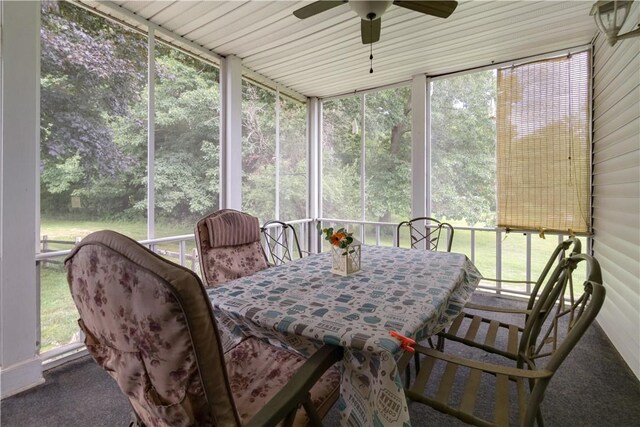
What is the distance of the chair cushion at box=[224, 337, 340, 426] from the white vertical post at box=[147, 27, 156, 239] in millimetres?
1820

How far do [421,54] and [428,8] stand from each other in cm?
163

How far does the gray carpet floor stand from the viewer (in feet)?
5.36

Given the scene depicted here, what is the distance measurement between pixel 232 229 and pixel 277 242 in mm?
1083

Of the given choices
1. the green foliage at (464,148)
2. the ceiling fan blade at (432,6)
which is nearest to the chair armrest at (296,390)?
the ceiling fan blade at (432,6)

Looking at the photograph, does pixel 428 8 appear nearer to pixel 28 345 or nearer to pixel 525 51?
pixel 525 51

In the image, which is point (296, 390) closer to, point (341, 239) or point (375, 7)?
point (341, 239)

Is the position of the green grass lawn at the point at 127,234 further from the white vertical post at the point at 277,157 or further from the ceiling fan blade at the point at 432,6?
the ceiling fan blade at the point at 432,6

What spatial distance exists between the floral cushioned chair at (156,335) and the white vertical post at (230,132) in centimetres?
267

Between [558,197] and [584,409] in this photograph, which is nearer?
[584,409]

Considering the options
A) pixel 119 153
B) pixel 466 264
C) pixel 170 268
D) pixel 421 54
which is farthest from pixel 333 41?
pixel 170 268

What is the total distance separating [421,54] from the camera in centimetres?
329

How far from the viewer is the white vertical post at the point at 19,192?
1822mm

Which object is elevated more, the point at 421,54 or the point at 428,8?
the point at 421,54

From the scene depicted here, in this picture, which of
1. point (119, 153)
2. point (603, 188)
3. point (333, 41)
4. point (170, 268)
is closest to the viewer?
point (170, 268)
